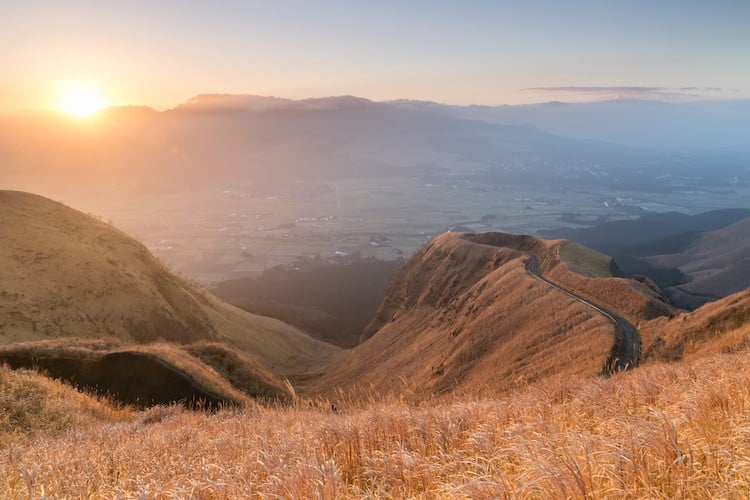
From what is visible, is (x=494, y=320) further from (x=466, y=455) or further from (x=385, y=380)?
(x=466, y=455)

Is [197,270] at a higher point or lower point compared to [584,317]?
lower

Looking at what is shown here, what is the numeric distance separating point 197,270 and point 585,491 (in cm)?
17713

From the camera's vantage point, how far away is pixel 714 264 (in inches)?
6639

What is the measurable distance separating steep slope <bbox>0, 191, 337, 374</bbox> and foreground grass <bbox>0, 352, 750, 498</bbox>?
1248 inches

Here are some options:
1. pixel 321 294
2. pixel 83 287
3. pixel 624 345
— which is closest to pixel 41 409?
pixel 624 345

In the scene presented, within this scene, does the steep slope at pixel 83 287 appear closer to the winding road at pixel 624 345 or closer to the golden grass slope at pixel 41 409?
the golden grass slope at pixel 41 409

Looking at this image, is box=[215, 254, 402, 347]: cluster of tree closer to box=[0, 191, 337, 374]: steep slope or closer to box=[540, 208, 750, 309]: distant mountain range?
box=[0, 191, 337, 374]: steep slope

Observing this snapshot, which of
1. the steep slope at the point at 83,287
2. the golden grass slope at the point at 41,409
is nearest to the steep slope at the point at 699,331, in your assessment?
the golden grass slope at the point at 41,409

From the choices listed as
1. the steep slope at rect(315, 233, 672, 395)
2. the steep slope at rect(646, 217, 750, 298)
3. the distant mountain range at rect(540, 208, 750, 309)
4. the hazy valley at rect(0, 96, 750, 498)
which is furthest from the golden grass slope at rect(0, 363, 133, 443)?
the steep slope at rect(646, 217, 750, 298)

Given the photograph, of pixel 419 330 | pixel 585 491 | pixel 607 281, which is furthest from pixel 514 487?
pixel 419 330

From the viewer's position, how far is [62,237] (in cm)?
4522

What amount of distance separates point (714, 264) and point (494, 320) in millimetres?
172149

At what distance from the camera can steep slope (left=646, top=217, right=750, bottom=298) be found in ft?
440

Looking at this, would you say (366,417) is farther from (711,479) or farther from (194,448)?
(711,479)
